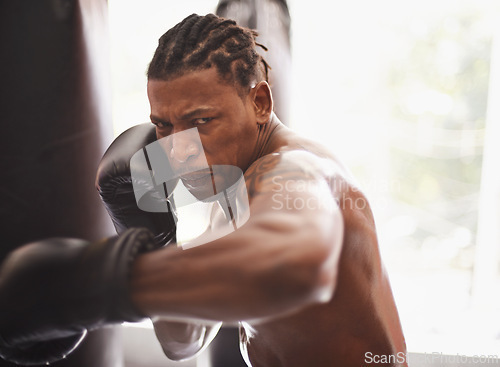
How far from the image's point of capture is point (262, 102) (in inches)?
23.3

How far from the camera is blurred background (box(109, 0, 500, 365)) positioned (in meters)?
0.73

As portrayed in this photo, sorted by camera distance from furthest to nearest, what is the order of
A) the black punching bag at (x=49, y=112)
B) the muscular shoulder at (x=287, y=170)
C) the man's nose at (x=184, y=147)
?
the black punching bag at (x=49, y=112) < the man's nose at (x=184, y=147) < the muscular shoulder at (x=287, y=170)

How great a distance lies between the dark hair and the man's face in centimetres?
1

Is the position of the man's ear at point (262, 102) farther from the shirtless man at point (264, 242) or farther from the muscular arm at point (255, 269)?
the muscular arm at point (255, 269)

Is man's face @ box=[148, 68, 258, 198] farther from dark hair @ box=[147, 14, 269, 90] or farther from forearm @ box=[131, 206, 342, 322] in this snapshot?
forearm @ box=[131, 206, 342, 322]

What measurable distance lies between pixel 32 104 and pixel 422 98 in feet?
2.69

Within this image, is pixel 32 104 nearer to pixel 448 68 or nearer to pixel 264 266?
pixel 264 266

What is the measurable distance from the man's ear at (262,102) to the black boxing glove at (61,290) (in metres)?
0.27

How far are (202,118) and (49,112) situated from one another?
364 mm

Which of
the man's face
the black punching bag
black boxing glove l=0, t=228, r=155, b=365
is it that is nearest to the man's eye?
the man's face

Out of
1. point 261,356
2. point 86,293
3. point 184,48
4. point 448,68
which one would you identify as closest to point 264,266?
point 86,293

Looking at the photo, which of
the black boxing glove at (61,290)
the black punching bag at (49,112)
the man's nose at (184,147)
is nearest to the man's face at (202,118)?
Result: the man's nose at (184,147)

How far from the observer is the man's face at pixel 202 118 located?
19.9 inches

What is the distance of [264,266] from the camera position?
313 mm
